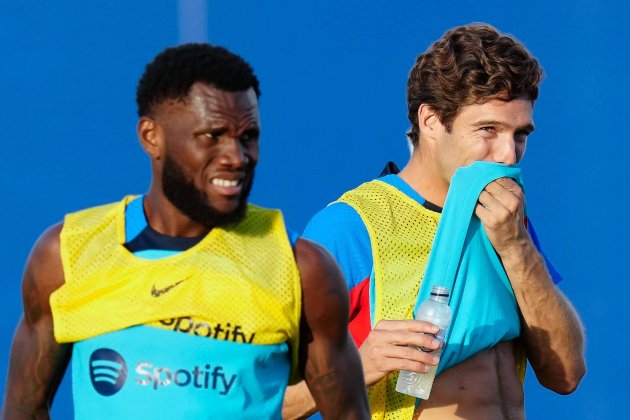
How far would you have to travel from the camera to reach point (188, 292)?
273 cm

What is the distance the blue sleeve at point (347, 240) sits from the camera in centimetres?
348

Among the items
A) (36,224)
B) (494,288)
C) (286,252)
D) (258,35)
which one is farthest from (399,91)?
(286,252)

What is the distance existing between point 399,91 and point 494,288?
63.1 inches

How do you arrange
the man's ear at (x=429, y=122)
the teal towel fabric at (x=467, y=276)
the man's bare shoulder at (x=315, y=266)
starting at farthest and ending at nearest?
the man's ear at (x=429, y=122), the teal towel fabric at (x=467, y=276), the man's bare shoulder at (x=315, y=266)

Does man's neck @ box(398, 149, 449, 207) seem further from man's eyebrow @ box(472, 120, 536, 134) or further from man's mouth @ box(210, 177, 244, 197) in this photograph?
man's mouth @ box(210, 177, 244, 197)

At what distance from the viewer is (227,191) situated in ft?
9.00

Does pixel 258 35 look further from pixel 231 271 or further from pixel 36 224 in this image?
pixel 231 271

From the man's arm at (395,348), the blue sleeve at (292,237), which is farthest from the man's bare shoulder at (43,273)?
the man's arm at (395,348)

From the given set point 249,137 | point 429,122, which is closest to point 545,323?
point 429,122

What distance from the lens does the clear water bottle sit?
3.32 meters

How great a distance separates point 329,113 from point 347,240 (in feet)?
5.08

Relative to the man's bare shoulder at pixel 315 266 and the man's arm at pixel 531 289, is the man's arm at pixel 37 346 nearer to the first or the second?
the man's bare shoulder at pixel 315 266

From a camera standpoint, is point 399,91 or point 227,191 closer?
point 227,191

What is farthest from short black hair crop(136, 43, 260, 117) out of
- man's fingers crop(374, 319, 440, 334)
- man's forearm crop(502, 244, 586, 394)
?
man's forearm crop(502, 244, 586, 394)
